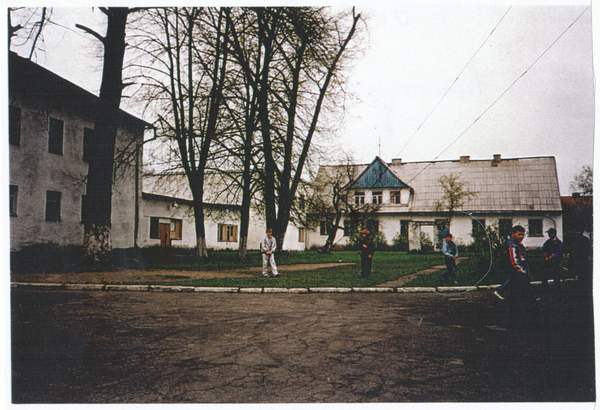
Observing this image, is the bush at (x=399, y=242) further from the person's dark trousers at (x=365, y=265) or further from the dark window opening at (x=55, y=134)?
the dark window opening at (x=55, y=134)

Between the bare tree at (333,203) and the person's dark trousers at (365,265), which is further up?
the bare tree at (333,203)

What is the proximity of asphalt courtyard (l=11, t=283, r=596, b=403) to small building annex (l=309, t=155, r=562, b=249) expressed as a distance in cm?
111

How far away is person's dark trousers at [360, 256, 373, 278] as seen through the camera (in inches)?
296

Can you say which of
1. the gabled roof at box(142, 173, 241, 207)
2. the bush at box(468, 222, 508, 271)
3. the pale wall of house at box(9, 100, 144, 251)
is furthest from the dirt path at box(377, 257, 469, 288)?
the pale wall of house at box(9, 100, 144, 251)

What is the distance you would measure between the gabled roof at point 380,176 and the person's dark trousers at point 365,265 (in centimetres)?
127

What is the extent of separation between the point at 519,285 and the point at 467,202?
183cm

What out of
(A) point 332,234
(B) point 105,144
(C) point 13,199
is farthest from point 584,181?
(C) point 13,199

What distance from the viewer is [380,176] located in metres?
7.27

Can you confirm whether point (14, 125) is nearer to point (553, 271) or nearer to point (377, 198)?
point (377, 198)

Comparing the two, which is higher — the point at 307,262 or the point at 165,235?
the point at 165,235

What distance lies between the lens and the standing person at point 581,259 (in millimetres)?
6098

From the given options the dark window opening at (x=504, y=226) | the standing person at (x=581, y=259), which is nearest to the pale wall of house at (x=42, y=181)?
the dark window opening at (x=504, y=226)

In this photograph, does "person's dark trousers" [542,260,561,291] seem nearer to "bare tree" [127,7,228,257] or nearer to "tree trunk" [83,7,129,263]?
"bare tree" [127,7,228,257]

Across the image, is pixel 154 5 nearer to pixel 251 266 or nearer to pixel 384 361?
pixel 251 266
